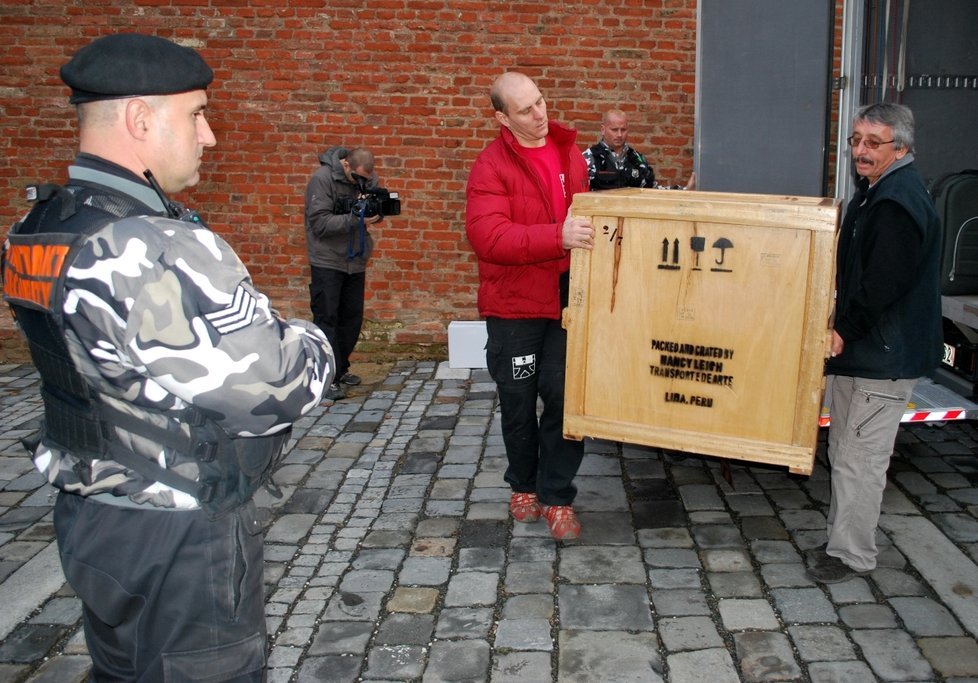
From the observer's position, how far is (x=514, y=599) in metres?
3.90

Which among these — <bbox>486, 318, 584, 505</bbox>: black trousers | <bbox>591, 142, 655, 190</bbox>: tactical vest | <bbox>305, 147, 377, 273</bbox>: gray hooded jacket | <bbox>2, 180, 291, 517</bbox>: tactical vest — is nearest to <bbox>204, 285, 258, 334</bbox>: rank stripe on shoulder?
<bbox>2, 180, 291, 517</bbox>: tactical vest

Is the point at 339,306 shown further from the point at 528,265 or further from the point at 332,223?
the point at 528,265

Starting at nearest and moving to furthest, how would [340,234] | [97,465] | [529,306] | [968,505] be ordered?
[97,465]
[529,306]
[968,505]
[340,234]

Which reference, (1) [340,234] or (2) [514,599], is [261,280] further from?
(2) [514,599]

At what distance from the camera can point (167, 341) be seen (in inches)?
75.2

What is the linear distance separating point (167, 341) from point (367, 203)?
509 cm

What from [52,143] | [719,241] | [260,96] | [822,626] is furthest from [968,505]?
[52,143]

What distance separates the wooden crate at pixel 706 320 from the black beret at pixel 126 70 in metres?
1.97

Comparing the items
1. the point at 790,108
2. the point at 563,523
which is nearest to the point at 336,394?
the point at 563,523

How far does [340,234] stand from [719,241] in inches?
153

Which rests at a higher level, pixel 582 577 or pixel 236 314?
pixel 236 314

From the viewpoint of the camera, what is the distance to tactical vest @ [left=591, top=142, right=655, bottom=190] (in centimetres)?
710

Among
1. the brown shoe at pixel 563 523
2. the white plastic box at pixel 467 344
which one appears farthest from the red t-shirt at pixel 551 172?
the white plastic box at pixel 467 344

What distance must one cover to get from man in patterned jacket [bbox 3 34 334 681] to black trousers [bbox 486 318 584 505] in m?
2.19
